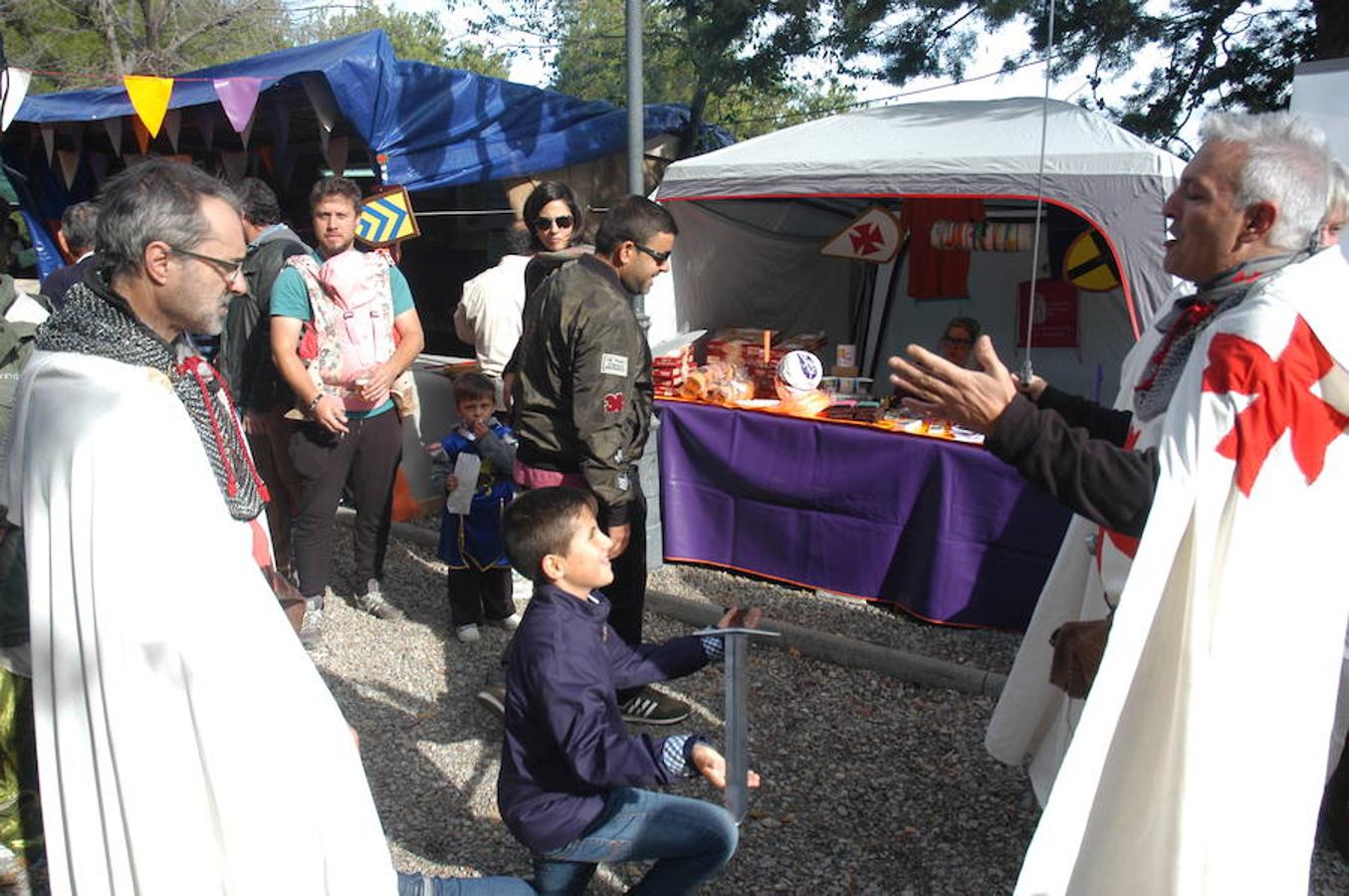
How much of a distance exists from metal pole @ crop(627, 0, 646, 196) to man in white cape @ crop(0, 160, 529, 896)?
3.86 metres

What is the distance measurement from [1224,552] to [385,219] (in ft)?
16.8

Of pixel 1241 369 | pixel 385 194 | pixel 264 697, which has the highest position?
pixel 385 194

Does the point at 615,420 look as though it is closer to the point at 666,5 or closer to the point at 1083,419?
the point at 1083,419

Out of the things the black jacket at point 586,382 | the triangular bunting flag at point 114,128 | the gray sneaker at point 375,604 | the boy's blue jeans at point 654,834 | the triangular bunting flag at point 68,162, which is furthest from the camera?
the triangular bunting flag at point 68,162

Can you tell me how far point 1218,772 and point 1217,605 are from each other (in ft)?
0.97

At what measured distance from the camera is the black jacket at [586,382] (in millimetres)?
3137

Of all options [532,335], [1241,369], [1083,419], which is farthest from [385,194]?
[1241,369]

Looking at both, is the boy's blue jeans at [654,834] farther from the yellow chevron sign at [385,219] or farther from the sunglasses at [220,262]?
the yellow chevron sign at [385,219]

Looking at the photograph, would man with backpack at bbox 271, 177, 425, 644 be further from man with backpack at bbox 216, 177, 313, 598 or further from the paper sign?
the paper sign

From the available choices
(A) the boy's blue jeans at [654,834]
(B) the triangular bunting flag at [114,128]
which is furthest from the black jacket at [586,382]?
(B) the triangular bunting flag at [114,128]

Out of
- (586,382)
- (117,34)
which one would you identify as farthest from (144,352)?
(117,34)

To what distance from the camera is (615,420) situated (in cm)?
320

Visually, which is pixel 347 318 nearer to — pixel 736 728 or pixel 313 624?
pixel 313 624

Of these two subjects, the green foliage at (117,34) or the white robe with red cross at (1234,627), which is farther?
the green foliage at (117,34)
